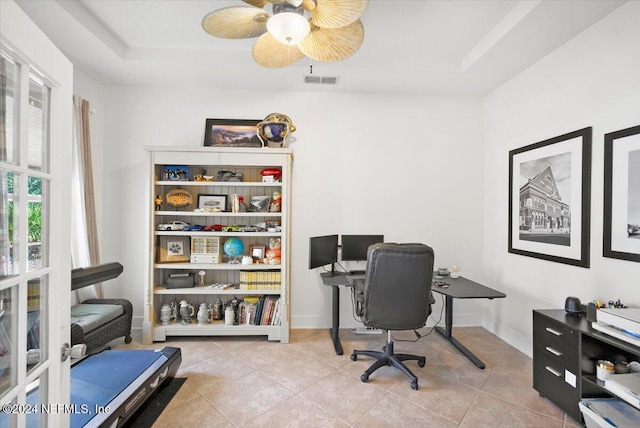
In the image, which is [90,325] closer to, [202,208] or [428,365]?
[202,208]

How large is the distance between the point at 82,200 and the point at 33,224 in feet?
7.65

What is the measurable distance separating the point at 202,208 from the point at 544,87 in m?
3.54

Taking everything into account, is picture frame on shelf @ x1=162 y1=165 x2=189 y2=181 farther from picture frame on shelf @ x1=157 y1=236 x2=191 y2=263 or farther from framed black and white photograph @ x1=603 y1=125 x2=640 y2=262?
framed black and white photograph @ x1=603 y1=125 x2=640 y2=262

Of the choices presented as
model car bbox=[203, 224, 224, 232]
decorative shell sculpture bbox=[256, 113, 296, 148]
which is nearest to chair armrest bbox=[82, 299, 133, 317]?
model car bbox=[203, 224, 224, 232]

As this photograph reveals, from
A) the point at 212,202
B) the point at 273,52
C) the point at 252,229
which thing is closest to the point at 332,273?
the point at 252,229

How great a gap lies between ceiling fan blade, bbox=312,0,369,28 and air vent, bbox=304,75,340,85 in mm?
1484

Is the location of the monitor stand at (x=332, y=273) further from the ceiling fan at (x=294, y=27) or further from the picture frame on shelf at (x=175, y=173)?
the ceiling fan at (x=294, y=27)

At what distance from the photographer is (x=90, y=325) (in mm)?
2523

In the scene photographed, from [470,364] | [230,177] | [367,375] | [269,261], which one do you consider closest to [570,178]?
[470,364]

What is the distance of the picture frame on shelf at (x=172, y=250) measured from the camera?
10.7ft

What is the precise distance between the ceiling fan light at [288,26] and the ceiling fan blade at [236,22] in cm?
18

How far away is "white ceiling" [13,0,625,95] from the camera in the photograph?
2.27m

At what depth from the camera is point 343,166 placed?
358cm

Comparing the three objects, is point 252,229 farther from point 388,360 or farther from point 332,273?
point 388,360
